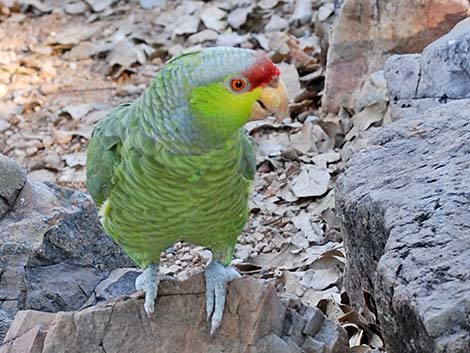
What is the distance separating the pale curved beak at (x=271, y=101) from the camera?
6.36 ft

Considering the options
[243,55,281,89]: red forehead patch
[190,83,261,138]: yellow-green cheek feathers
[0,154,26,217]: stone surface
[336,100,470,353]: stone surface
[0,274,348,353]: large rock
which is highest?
[243,55,281,89]: red forehead patch

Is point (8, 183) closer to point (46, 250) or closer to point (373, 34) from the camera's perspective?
point (46, 250)

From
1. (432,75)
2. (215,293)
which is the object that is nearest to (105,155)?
(215,293)

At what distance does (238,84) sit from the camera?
188 centimetres

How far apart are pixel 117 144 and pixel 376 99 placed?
1916 millimetres

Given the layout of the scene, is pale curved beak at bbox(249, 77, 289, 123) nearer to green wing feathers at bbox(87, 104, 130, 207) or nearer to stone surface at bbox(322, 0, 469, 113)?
green wing feathers at bbox(87, 104, 130, 207)

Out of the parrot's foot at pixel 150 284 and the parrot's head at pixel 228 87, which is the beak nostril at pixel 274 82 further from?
the parrot's foot at pixel 150 284

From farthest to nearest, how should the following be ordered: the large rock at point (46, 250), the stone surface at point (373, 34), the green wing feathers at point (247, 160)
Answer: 1. the stone surface at point (373, 34)
2. the large rock at point (46, 250)
3. the green wing feathers at point (247, 160)

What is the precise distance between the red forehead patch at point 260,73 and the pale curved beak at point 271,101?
0.06 feet

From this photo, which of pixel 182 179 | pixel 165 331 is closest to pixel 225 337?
pixel 165 331

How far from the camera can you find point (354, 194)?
2463mm

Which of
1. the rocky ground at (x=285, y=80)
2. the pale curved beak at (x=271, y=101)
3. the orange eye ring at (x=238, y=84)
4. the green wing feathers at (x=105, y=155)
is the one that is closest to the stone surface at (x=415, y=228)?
the rocky ground at (x=285, y=80)

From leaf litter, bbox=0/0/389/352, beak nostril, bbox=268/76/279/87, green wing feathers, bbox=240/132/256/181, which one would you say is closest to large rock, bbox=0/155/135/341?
leaf litter, bbox=0/0/389/352

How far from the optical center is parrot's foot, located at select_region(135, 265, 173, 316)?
2.31 metres
